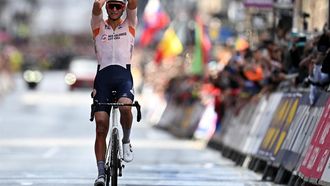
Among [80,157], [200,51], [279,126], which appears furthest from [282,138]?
[200,51]

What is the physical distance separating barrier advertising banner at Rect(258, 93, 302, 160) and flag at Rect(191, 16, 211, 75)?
1849cm

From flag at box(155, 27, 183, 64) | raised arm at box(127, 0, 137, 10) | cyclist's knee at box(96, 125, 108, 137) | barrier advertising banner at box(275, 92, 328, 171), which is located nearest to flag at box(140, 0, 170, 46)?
flag at box(155, 27, 183, 64)

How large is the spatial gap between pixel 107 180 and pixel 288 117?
550 centimetres

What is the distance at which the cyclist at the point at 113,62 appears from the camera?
1520cm

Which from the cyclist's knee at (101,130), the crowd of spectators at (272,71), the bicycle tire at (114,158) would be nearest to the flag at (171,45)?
the crowd of spectators at (272,71)

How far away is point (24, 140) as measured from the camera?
105 ft

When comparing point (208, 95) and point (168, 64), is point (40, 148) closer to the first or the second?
point (208, 95)

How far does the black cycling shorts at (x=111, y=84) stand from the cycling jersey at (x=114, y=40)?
8cm

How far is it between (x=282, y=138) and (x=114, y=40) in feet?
17.2

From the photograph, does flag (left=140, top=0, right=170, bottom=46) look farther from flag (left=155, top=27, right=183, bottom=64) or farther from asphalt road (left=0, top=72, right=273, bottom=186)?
asphalt road (left=0, top=72, right=273, bottom=186)

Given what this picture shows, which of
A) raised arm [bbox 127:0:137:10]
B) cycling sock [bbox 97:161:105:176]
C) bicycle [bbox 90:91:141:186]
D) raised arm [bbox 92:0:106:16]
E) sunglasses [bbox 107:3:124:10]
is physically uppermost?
raised arm [bbox 127:0:137:10]

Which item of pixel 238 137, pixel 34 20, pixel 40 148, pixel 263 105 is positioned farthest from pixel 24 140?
pixel 34 20

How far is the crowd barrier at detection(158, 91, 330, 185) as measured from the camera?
16391 mm

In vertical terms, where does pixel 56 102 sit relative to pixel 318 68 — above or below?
below
